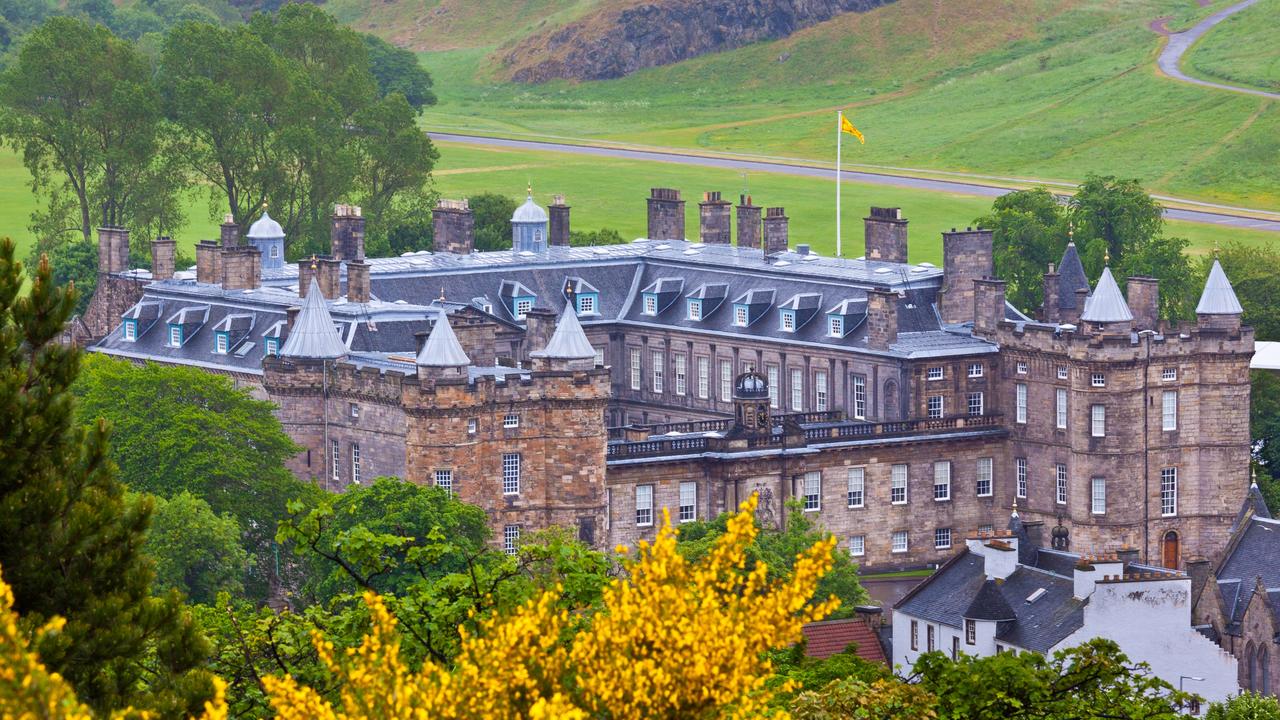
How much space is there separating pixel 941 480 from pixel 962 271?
8775 mm

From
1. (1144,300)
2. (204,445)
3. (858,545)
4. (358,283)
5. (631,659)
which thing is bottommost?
(858,545)

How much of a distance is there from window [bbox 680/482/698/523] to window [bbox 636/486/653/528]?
1.40m

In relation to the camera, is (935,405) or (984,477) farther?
(935,405)

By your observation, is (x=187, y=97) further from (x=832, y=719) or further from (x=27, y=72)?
(x=832, y=719)

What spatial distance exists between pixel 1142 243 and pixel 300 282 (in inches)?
2010

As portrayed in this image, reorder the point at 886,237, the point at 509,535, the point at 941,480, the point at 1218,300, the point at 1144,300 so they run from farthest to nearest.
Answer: the point at 886,237 → the point at 1144,300 → the point at 941,480 → the point at 1218,300 → the point at 509,535

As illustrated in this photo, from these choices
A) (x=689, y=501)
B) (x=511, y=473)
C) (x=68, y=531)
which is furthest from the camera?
(x=689, y=501)

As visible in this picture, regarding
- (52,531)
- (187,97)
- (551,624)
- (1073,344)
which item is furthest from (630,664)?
(187,97)

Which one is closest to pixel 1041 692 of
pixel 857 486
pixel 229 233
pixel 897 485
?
pixel 857 486

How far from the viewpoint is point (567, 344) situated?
355 feet

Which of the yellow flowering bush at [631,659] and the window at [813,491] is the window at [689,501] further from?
the yellow flowering bush at [631,659]

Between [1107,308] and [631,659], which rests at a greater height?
[1107,308]

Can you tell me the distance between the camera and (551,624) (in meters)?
44.8

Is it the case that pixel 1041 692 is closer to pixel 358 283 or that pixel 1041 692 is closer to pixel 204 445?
pixel 204 445
